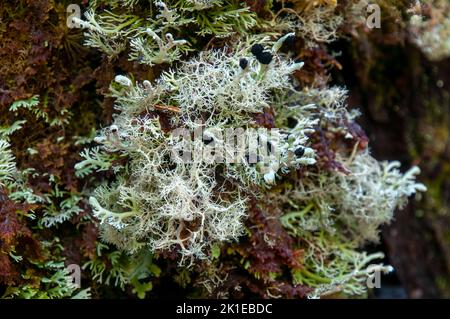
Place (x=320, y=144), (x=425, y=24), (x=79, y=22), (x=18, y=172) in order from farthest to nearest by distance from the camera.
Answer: (x=425, y=24) < (x=320, y=144) < (x=18, y=172) < (x=79, y=22)

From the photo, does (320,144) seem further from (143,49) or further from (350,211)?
(143,49)

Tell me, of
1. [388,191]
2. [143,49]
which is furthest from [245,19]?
[388,191]

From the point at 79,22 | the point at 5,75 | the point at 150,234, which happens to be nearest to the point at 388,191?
the point at 150,234

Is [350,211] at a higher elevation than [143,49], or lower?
lower

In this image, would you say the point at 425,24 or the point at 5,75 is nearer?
the point at 5,75

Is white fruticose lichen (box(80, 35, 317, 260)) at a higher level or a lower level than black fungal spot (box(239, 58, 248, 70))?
lower

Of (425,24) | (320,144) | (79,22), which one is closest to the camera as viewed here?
(79,22)

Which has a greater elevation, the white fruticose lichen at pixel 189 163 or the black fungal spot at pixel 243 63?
the black fungal spot at pixel 243 63

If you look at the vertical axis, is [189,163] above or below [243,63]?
below
